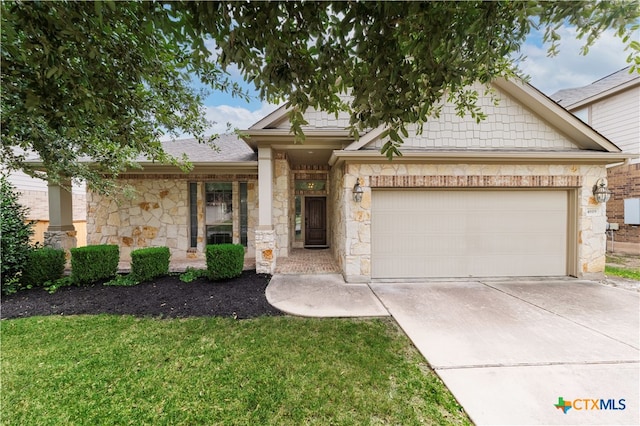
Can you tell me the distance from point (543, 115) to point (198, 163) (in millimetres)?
9210

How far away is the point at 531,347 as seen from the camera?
10.6 feet

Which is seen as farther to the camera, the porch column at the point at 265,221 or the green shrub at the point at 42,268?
the porch column at the point at 265,221

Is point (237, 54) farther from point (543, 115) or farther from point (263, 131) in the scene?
point (543, 115)

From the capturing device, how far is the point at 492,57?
2.39 m

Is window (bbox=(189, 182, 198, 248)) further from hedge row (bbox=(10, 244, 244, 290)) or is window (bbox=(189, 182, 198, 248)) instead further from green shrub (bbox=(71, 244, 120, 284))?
green shrub (bbox=(71, 244, 120, 284))

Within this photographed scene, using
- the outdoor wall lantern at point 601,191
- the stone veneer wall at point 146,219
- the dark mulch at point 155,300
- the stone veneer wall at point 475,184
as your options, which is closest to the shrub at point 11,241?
the dark mulch at point 155,300

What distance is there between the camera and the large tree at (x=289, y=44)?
2.07 m

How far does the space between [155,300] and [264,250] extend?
2523 mm

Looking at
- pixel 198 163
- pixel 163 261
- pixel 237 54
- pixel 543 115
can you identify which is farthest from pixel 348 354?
pixel 543 115

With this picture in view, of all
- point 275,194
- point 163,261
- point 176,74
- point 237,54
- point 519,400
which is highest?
point 176,74

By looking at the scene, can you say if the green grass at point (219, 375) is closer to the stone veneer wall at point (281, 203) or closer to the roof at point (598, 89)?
Answer: the stone veneer wall at point (281, 203)

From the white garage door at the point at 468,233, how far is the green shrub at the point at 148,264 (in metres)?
5.19

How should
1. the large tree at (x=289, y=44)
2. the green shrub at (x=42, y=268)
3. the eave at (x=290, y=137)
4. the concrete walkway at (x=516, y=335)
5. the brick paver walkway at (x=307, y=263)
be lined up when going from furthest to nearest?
1. the brick paver walkway at (x=307, y=263)
2. the eave at (x=290, y=137)
3. the green shrub at (x=42, y=268)
4. the concrete walkway at (x=516, y=335)
5. the large tree at (x=289, y=44)

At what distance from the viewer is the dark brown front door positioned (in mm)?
10477
